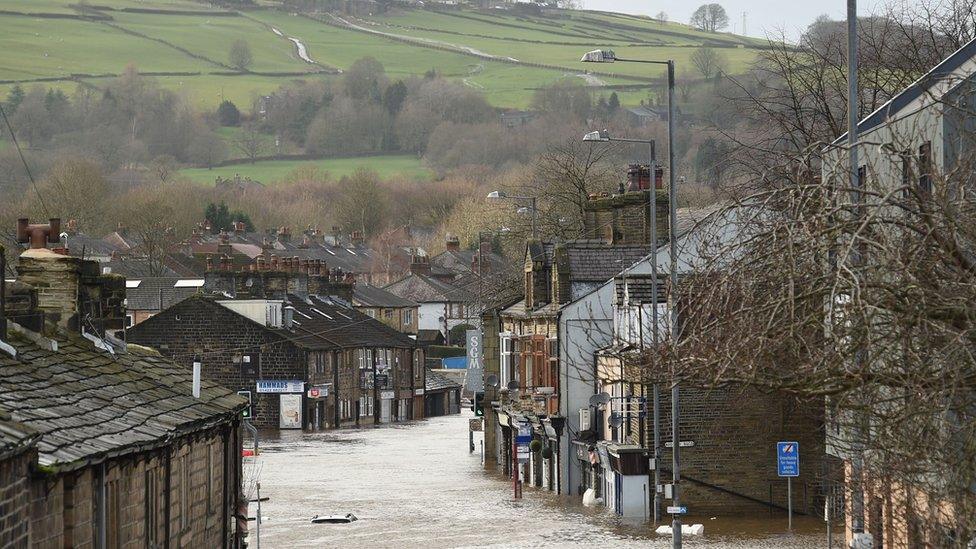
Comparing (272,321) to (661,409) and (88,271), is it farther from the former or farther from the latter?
(88,271)

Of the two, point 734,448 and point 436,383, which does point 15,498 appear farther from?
point 436,383

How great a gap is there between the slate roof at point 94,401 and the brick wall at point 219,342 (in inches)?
2392

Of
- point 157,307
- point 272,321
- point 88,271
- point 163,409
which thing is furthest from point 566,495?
point 157,307

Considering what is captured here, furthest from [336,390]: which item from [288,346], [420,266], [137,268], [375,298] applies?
[420,266]

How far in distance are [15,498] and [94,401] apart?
511 cm

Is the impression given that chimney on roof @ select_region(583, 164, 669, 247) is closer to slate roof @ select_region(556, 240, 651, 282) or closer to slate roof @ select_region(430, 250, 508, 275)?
slate roof @ select_region(556, 240, 651, 282)

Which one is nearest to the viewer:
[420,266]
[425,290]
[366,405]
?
[366,405]

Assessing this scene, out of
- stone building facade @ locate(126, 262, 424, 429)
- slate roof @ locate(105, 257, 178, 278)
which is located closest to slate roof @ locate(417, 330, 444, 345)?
slate roof @ locate(105, 257, 178, 278)

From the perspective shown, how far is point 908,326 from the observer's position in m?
13.8

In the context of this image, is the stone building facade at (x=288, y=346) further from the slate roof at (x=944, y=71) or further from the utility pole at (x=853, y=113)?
the utility pole at (x=853, y=113)

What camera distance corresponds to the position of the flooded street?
40.0 meters

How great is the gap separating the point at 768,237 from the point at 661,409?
26.9m

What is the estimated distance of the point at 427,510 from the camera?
5022cm

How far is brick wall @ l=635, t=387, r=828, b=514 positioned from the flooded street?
618mm
